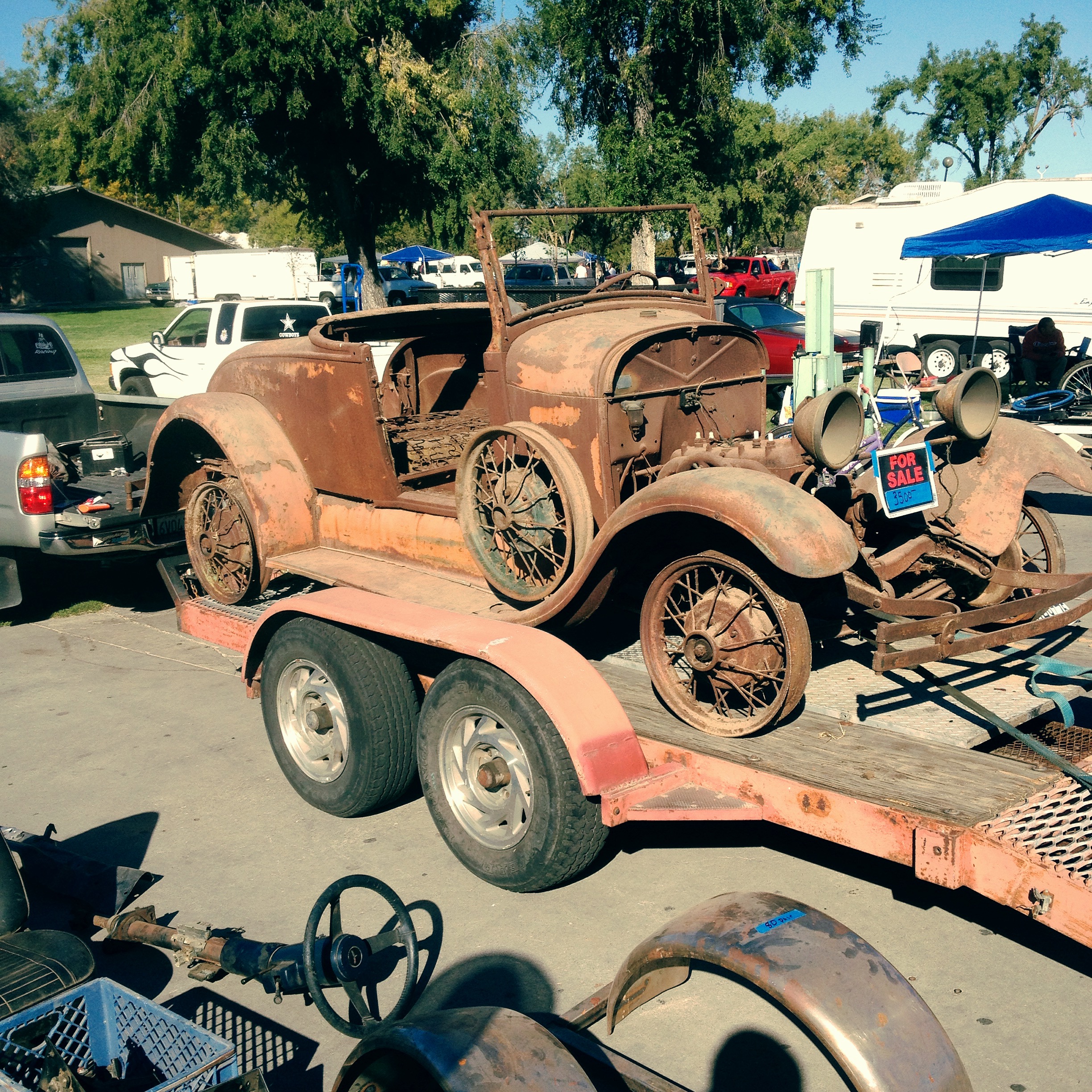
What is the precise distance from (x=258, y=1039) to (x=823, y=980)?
6.29 ft

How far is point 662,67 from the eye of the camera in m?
20.7

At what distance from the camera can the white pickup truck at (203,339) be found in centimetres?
1475

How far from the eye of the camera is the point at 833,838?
319 centimetres

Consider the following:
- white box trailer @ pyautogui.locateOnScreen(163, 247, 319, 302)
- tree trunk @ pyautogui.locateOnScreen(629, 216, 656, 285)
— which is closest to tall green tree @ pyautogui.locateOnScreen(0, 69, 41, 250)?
white box trailer @ pyautogui.locateOnScreen(163, 247, 319, 302)

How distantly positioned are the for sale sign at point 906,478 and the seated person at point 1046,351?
1206 cm

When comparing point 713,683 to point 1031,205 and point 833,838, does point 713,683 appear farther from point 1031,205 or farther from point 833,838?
point 1031,205

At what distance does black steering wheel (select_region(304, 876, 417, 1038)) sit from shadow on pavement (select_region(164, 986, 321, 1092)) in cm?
14

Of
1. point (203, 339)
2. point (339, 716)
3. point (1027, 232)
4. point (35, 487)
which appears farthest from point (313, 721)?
point (1027, 232)

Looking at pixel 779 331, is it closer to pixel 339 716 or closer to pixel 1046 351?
pixel 1046 351

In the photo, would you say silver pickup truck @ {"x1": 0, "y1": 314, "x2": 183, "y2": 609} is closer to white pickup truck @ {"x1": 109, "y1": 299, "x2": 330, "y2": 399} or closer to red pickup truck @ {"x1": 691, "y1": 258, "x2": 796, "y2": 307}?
white pickup truck @ {"x1": 109, "y1": 299, "x2": 330, "y2": 399}

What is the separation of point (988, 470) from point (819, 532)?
1447 millimetres

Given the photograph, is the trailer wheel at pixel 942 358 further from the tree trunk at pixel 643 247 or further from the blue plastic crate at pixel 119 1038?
the blue plastic crate at pixel 119 1038

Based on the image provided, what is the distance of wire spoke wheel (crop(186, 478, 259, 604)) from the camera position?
5.80 m

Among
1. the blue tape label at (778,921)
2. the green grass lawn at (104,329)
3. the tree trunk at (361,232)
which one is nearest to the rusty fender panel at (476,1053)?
the blue tape label at (778,921)
